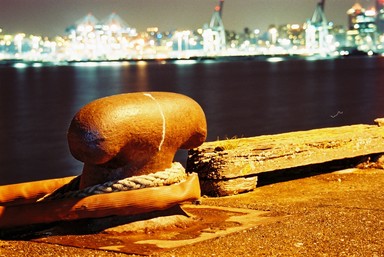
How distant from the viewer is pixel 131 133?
21.1 feet

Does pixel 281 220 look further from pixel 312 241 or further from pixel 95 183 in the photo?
pixel 95 183

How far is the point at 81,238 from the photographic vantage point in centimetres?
624

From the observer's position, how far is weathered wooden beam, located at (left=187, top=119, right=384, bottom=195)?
830 centimetres

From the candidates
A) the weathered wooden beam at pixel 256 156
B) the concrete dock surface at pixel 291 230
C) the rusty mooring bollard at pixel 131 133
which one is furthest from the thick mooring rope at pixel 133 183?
the weathered wooden beam at pixel 256 156

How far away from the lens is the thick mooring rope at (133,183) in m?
6.45

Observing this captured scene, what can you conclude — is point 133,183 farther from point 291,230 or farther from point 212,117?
point 212,117

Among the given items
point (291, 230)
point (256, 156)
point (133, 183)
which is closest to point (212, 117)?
point (256, 156)

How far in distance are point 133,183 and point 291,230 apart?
1214mm

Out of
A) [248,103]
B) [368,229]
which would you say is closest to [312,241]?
[368,229]

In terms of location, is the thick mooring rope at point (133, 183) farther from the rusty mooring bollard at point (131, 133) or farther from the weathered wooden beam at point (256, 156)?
the weathered wooden beam at point (256, 156)

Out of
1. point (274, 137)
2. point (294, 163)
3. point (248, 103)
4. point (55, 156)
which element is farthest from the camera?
point (248, 103)

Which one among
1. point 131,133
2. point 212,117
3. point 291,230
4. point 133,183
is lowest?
point 212,117

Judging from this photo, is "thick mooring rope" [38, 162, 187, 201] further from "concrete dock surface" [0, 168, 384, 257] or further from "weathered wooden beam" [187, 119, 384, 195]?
"weathered wooden beam" [187, 119, 384, 195]

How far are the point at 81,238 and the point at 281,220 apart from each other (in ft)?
5.11
